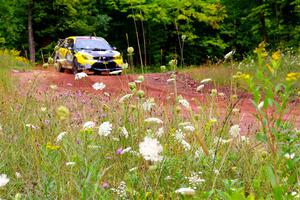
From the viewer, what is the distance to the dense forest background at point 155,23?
1156 inches

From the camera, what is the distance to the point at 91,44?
58.7ft

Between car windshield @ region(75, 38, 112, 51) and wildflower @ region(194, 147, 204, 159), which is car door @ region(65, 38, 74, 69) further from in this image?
wildflower @ region(194, 147, 204, 159)

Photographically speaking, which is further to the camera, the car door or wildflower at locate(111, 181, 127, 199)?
the car door

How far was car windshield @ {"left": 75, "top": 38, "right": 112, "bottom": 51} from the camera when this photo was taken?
1755cm

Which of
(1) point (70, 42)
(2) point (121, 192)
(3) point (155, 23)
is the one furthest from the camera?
(3) point (155, 23)

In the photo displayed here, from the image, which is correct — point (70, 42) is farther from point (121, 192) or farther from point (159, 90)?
point (121, 192)

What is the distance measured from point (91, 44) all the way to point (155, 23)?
67.4 feet

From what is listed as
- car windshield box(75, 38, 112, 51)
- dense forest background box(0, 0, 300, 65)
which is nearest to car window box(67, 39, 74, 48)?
car windshield box(75, 38, 112, 51)

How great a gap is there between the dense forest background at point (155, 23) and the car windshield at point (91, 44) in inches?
441

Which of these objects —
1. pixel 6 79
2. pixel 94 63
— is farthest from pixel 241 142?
pixel 94 63

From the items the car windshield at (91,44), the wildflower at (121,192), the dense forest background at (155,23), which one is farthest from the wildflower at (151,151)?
the dense forest background at (155,23)

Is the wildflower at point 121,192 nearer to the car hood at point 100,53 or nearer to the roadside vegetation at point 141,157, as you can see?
the roadside vegetation at point 141,157

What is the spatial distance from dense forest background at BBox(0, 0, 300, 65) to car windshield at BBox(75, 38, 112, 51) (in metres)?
11.2

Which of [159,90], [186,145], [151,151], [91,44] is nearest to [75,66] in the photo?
[91,44]
